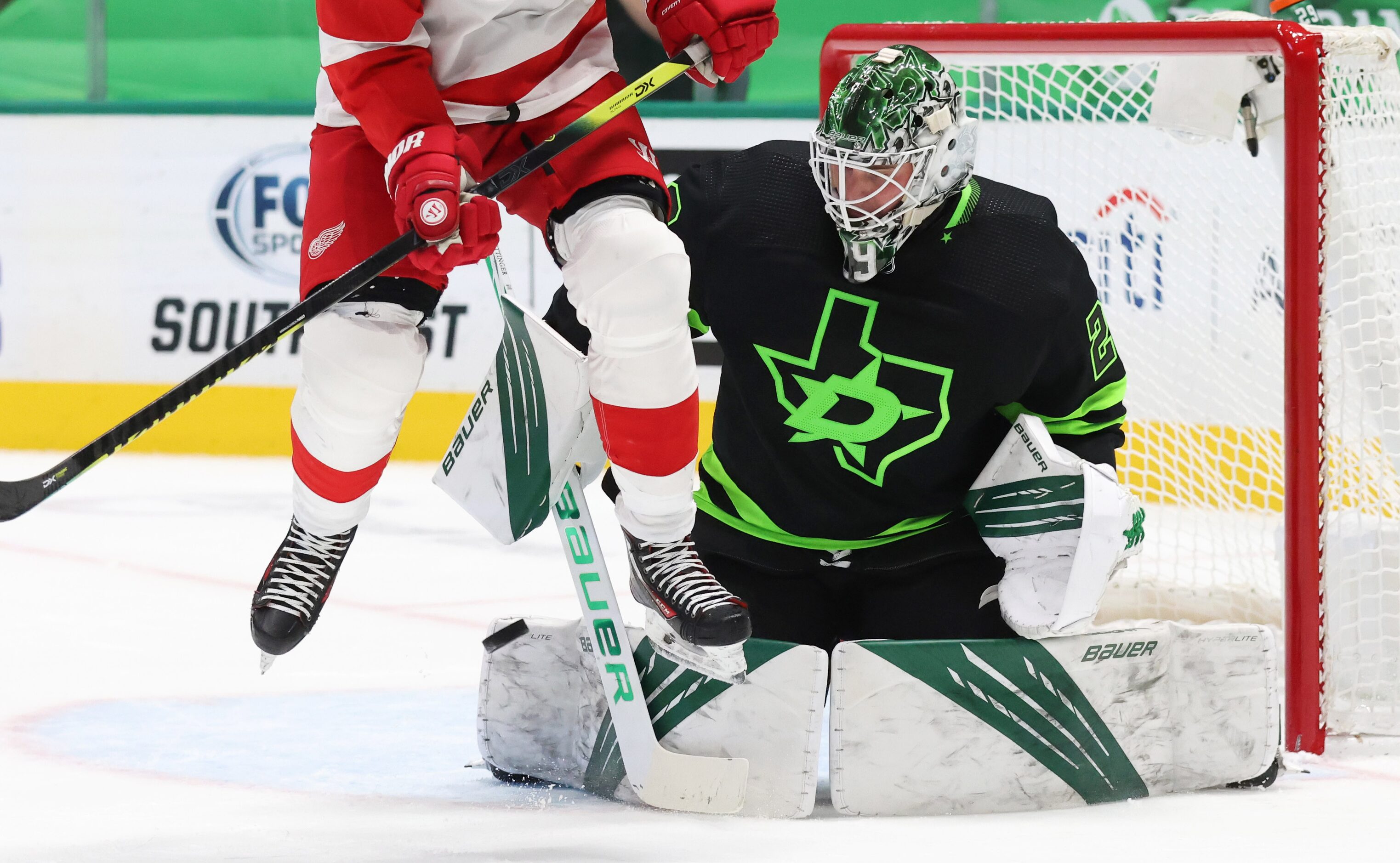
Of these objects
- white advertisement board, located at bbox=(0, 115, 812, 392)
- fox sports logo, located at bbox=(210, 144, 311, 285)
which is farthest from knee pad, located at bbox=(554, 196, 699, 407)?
fox sports logo, located at bbox=(210, 144, 311, 285)

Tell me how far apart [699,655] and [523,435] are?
0.37m

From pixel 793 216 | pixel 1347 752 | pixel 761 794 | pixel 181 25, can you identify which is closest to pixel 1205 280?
pixel 1347 752

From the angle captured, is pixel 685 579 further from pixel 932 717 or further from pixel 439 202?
pixel 439 202

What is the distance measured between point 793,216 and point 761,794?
733 mm

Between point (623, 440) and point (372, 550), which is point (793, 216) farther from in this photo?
point (372, 550)

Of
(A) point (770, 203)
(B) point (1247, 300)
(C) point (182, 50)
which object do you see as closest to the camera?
(A) point (770, 203)

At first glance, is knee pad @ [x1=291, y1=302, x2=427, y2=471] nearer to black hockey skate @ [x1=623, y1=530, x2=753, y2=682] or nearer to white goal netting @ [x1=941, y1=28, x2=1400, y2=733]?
black hockey skate @ [x1=623, y1=530, x2=753, y2=682]

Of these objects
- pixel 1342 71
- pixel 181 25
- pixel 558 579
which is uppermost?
pixel 181 25

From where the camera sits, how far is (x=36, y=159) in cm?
540

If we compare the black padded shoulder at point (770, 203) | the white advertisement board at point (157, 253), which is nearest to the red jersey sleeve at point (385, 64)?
the black padded shoulder at point (770, 203)

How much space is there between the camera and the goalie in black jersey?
77.8 inches

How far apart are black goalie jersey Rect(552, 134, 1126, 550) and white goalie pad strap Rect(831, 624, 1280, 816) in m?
0.28

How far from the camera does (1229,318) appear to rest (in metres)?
3.41

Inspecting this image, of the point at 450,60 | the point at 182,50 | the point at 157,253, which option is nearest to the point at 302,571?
the point at 450,60
